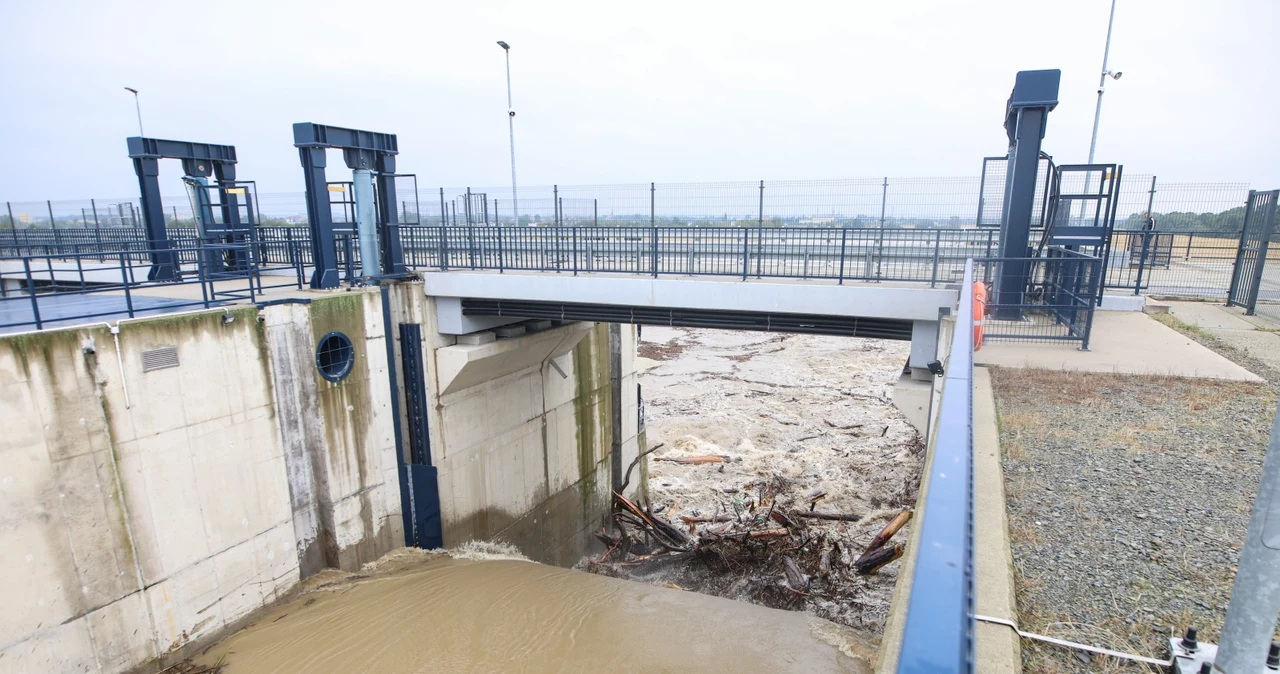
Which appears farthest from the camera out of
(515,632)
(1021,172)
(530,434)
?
(530,434)

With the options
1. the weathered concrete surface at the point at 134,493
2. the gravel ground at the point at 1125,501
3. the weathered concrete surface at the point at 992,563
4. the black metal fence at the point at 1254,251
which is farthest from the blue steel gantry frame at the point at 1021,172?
the weathered concrete surface at the point at 134,493

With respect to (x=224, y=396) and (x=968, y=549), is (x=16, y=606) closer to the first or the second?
(x=224, y=396)

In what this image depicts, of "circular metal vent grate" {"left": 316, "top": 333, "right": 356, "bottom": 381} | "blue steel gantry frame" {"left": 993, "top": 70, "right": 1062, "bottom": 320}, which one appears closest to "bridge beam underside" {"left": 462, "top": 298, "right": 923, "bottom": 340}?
"blue steel gantry frame" {"left": 993, "top": 70, "right": 1062, "bottom": 320}

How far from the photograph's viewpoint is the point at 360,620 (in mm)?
9227

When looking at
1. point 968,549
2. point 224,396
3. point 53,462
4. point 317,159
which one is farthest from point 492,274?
point 968,549

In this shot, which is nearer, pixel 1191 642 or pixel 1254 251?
pixel 1191 642

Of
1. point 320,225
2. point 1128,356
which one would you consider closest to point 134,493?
point 320,225

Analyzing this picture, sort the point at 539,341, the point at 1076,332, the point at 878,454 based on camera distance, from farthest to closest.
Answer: the point at 878,454
the point at 539,341
the point at 1076,332

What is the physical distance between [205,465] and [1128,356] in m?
12.6

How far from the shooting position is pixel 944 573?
1.27 meters

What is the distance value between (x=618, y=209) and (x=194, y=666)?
37.8 feet

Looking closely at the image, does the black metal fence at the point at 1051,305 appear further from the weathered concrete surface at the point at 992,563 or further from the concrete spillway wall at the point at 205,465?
the concrete spillway wall at the point at 205,465

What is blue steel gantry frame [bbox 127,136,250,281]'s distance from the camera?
45.0 ft

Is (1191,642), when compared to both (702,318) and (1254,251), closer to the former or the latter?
(702,318)
